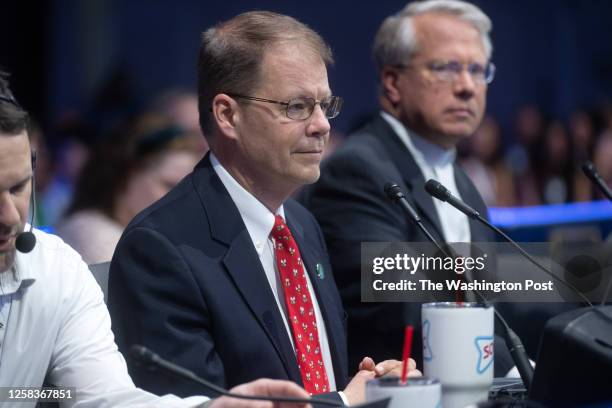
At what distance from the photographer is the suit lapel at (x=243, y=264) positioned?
238cm

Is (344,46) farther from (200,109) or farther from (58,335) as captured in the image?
(58,335)

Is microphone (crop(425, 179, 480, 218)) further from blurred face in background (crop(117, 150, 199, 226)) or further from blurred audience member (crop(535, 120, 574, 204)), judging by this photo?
blurred audience member (crop(535, 120, 574, 204))

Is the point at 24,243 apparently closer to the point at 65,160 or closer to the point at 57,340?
the point at 57,340

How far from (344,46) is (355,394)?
9.00 meters

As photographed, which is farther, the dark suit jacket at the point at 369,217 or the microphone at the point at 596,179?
the dark suit jacket at the point at 369,217

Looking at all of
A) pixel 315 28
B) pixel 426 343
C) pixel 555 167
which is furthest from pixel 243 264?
pixel 315 28

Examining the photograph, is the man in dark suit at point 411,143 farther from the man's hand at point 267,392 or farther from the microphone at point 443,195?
the man's hand at point 267,392

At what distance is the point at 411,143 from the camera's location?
369 centimetres

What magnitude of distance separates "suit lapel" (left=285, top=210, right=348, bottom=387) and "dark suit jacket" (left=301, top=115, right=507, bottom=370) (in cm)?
43

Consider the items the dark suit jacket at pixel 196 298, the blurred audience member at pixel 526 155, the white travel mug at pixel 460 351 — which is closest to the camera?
the white travel mug at pixel 460 351

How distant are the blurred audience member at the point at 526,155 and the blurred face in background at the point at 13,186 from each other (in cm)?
644

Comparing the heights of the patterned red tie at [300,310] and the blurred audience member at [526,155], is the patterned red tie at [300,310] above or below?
above

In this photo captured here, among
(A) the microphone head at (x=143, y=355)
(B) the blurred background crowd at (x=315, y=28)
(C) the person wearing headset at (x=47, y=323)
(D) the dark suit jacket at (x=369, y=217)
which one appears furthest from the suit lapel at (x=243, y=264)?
(B) the blurred background crowd at (x=315, y=28)

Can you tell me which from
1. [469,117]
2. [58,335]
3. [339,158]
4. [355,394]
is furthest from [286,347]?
[469,117]
